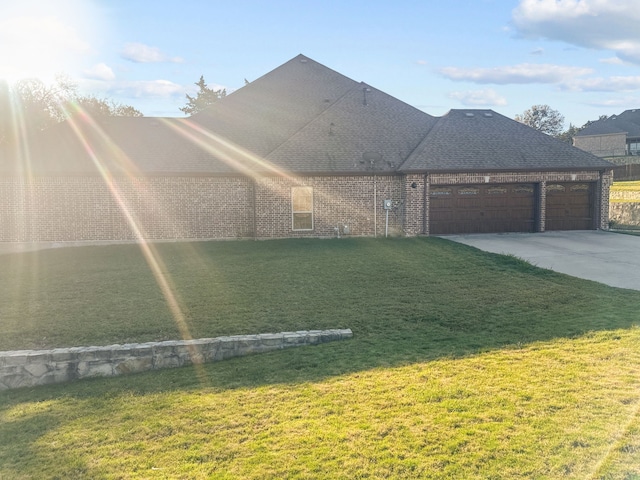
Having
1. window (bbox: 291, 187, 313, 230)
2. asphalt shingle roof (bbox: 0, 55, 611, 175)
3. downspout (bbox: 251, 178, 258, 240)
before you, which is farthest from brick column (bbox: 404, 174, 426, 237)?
downspout (bbox: 251, 178, 258, 240)

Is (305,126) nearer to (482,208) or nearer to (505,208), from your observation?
(482,208)

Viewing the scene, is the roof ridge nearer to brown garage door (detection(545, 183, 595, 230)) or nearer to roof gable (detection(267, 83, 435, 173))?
roof gable (detection(267, 83, 435, 173))

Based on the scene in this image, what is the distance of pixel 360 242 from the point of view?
1755 centimetres

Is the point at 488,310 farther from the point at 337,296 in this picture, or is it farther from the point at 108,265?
the point at 108,265

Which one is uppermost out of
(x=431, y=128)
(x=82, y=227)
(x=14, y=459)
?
(x=431, y=128)

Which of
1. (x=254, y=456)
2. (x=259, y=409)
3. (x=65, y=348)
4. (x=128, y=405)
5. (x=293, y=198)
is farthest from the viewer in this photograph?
(x=293, y=198)

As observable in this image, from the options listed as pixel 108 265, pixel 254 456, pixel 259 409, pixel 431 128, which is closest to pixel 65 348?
pixel 259 409

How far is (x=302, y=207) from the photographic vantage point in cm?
1898

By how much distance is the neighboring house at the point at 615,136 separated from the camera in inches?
2222

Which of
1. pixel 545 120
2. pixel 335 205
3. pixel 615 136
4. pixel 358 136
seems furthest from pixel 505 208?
pixel 545 120

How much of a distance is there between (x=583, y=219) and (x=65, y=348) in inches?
791

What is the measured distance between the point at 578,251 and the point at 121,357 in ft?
44.9

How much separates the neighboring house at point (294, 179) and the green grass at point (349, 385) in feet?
21.7

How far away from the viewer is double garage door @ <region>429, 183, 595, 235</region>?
19453 millimetres
